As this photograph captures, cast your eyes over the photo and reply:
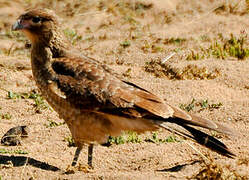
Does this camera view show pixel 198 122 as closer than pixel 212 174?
No

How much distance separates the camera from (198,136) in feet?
15.5

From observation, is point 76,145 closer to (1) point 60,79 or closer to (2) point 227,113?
(1) point 60,79

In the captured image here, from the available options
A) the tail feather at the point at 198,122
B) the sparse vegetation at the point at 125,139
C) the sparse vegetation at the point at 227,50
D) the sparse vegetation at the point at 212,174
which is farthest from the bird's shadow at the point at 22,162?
the sparse vegetation at the point at 227,50

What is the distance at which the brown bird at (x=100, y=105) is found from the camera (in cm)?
481

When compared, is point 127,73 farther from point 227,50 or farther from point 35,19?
point 35,19

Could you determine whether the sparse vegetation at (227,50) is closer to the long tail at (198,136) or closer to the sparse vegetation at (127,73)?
the sparse vegetation at (127,73)

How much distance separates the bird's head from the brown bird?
0.18 meters

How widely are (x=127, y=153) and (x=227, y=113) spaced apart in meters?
1.45

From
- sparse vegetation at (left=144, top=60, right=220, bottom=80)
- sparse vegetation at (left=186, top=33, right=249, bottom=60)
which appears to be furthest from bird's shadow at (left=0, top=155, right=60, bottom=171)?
sparse vegetation at (left=186, top=33, right=249, bottom=60)

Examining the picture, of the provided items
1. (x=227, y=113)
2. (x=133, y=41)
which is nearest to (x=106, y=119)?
(x=227, y=113)

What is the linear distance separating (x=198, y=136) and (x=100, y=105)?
93 centimetres

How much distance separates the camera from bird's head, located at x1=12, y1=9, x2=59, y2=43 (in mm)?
5566

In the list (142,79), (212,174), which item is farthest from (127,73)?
(212,174)

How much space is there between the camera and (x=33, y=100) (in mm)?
6848
